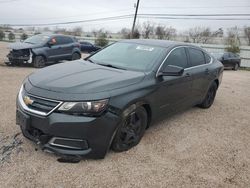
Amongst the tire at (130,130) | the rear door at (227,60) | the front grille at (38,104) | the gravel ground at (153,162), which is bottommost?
the rear door at (227,60)

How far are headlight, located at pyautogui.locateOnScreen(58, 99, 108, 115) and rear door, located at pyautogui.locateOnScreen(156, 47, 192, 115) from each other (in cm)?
125

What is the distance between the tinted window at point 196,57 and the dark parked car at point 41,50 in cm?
758

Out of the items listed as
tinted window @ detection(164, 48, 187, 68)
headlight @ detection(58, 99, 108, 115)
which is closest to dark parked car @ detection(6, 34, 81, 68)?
tinted window @ detection(164, 48, 187, 68)

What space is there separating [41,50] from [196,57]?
775cm

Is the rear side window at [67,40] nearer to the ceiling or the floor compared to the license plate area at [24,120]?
nearer to the ceiling

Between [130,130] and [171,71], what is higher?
[171,71]

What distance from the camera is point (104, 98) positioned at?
3303 mm

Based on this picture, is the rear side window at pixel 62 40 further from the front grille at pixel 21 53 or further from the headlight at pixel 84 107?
the headlight at pixel 84 107

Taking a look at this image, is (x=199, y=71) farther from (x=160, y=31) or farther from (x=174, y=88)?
(x=160, y=31)

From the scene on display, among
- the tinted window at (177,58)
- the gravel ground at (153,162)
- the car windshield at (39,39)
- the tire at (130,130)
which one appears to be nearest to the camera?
the gravel ground at (153,162)

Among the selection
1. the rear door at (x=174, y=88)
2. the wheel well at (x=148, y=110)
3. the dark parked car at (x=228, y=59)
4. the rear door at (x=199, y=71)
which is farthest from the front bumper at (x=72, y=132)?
the dark parked car at (x=228, y=59)

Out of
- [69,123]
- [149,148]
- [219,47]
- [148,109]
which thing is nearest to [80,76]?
[69,123]

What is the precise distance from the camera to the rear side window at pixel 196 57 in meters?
5.46

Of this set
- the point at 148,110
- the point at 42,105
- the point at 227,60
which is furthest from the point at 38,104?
the point at 227,60
